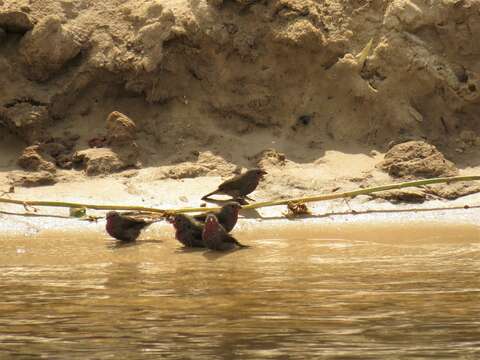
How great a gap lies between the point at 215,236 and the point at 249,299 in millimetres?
2432

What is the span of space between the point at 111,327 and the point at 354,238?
4222 millimetres

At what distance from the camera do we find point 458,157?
11641 millimetres

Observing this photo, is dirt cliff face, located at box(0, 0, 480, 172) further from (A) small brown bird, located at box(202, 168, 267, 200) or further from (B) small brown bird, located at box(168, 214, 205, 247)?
(B) small brown bird, located at box(168, 214, 205, 247)

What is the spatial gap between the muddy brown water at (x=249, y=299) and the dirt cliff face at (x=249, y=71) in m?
3.34

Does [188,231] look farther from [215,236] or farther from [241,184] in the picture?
[241,184]

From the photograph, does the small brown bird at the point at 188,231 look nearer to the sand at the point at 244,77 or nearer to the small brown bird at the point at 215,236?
the small brown bird at the point at 215,236

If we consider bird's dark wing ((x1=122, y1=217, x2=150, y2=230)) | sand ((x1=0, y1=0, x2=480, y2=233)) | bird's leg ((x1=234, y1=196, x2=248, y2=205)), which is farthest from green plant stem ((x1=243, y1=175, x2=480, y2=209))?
sand ((x1=0, y1=0, x2=480, y2=233))

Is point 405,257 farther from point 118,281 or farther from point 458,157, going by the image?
point 458,157

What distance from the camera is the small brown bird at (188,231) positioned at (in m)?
8.40

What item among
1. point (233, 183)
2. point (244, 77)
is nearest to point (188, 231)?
point (233, 183)

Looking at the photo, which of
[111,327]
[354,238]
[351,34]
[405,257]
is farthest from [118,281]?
[351,34]

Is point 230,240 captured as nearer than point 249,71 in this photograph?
Yes

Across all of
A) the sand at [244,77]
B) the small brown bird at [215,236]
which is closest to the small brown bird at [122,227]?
the small brown bird at [215,236]

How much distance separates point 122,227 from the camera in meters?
8.86
